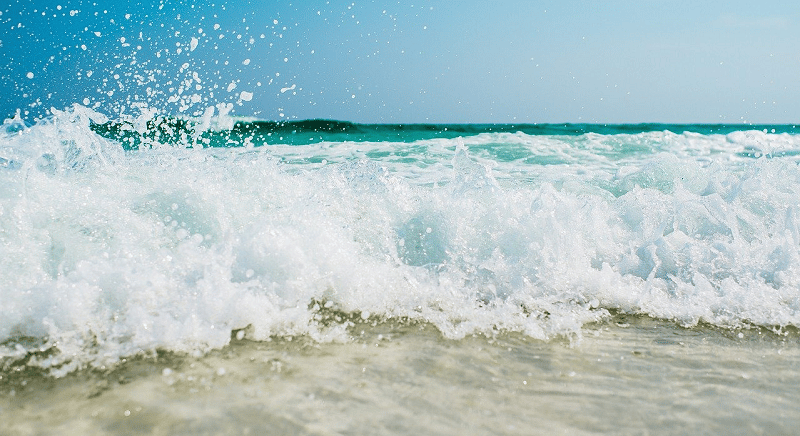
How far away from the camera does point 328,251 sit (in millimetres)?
2910

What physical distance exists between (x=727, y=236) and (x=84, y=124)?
4473mm

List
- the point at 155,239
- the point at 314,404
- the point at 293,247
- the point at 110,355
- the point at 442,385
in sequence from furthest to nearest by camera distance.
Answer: the point at 155,239
the point at 293,247
the point at 110,355
the point at 442,385
the point at 314,404

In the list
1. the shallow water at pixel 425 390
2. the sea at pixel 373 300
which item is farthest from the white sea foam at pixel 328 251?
the shallow water at pixel 425 390

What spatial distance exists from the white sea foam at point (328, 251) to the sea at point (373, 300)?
1 centimetres

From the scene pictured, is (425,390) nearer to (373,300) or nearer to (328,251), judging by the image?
(373,300)

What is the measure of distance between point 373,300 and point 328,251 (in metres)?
0.40

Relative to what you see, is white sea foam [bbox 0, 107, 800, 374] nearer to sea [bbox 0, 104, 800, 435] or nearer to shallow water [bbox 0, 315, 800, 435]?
sea [bbox 0, 104, 800, 435]

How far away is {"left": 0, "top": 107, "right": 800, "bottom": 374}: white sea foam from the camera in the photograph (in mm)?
2336

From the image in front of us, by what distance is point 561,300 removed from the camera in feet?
9.32

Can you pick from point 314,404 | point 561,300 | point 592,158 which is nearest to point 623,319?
point 561,300

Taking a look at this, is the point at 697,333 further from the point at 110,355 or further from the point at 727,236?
the point at 110,355

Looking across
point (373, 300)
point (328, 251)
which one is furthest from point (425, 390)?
point (328, 251)

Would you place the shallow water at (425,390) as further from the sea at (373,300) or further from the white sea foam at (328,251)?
the white sea foam at (328,251)

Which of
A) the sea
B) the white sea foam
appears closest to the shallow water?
the sea
